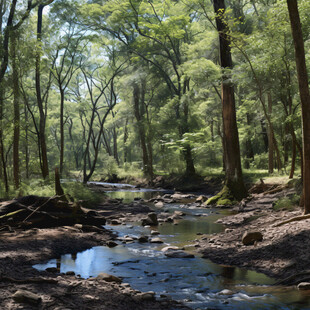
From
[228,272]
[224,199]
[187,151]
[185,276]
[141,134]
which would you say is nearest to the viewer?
[185,276]

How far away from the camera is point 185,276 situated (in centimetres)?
571

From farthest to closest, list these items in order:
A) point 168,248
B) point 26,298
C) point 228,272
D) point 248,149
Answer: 1. point 248,149
2. point 168,248
3. point 228,272
4. point 26,298

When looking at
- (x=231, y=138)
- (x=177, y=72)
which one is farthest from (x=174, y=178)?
(x=231, y=138)

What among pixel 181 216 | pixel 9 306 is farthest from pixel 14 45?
pixel 9 306

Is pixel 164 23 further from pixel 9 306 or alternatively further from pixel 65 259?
pixel 9 306

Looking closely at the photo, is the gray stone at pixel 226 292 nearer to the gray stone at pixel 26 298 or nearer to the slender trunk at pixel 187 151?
the gray stone at pixel 26 298

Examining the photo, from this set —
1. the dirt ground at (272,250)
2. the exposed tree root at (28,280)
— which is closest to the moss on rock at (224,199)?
the dirt ground at (272,250)

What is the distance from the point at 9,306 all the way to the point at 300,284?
12.4ft

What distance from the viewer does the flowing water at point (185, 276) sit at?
4.48 m

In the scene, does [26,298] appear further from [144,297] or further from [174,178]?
[174,178]

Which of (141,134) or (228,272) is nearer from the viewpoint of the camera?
(228,272)

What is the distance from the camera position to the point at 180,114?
91.2 feet

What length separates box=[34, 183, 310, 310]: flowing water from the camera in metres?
4.48

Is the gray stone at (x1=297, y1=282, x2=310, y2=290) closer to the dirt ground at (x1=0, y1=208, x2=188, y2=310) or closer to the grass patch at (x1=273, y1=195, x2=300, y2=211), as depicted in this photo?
the dirt ground at (x1=0, y1=208, x2=188, y2=310)
